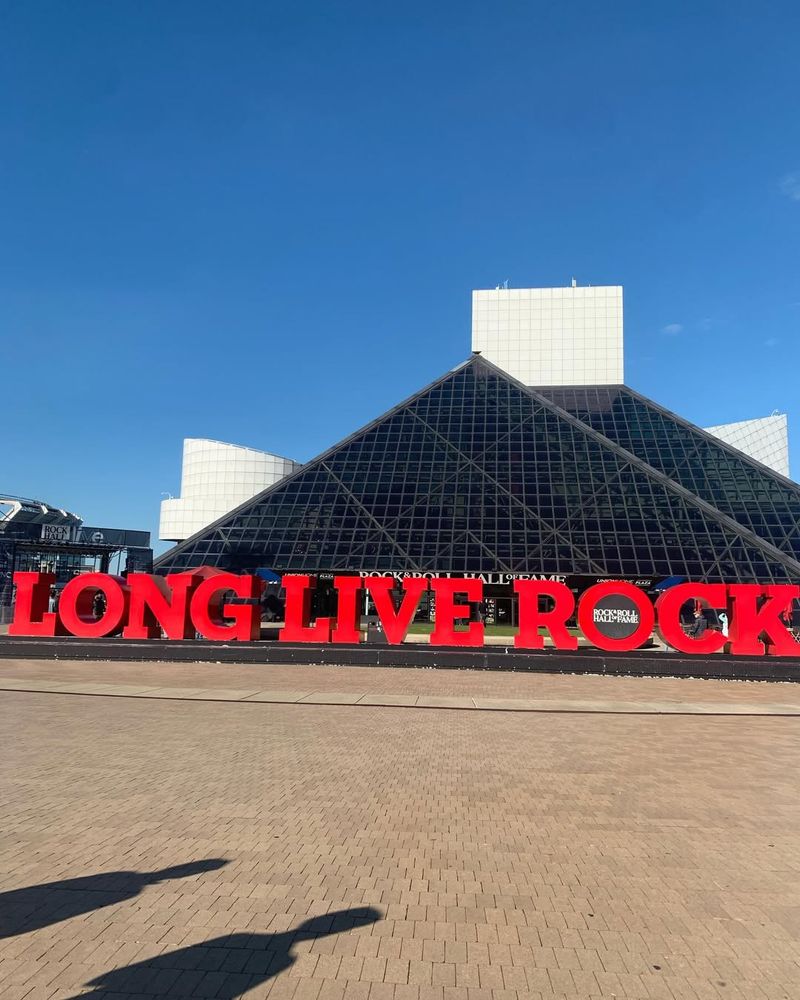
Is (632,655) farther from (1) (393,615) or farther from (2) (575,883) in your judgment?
(2) (575,883)

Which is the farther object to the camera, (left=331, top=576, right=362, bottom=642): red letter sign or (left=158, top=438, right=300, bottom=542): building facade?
(left=158, top=438, right=300, bottom=542): building facade

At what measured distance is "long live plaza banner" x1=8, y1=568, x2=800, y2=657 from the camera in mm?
23344

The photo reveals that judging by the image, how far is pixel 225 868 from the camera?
617 centimetres

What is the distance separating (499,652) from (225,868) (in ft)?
60.1

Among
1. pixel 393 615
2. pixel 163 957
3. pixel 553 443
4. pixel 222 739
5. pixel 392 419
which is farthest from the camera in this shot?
pixel 392 419

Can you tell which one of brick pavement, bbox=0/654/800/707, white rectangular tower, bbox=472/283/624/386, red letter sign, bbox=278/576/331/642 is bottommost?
brick pavement, bbox=0/654/800/707

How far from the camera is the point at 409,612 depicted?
2455 centimetres

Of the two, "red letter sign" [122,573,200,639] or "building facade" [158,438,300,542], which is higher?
"building facade" [158,438,300,542]

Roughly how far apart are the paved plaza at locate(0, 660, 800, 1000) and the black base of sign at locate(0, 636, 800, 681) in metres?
9.68

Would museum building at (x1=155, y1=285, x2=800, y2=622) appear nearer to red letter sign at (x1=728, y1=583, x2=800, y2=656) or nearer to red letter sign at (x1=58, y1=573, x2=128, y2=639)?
red letter sign at (x1=728, y1=583, x2=800, y2=656)

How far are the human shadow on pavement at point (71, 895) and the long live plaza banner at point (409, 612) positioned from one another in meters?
18.1

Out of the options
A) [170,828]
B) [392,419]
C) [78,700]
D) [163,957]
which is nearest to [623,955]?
[163,957]

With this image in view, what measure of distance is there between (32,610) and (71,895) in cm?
2315

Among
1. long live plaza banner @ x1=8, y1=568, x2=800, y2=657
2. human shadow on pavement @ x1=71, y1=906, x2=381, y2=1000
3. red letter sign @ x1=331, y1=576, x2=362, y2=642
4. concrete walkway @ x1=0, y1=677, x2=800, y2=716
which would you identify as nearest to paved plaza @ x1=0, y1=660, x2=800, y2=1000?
human shadow on pavement @ x1=71, y1=906, x2=381, y2=1000
